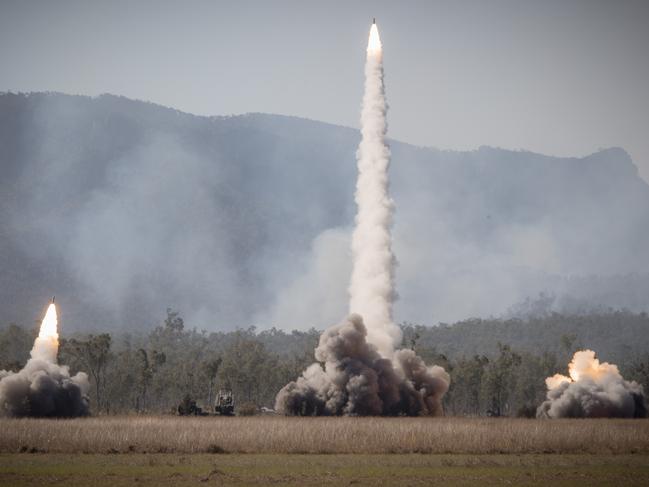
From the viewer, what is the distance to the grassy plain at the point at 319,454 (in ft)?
121

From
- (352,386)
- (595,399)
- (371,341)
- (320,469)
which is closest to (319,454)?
(320,469)

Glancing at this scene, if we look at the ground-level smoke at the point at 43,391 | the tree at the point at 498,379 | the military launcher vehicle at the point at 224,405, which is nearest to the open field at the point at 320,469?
the ground-level smoke at the point at 43,391

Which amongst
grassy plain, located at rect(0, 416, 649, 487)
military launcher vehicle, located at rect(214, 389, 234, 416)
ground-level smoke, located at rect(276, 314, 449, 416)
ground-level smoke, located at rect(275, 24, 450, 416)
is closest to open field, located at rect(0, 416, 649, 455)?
grassy plain, located at rect(0, 416, 649, 487)

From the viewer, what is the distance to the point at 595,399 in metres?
80.8

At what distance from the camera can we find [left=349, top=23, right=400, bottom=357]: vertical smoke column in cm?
8281

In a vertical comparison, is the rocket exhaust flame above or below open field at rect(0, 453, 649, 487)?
above

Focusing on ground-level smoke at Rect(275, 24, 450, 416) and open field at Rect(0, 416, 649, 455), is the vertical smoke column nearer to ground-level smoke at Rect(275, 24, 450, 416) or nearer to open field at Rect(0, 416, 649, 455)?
ground-level smoke at Rect(275, 24, 450, 416)

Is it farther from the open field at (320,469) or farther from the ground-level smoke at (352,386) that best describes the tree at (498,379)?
the open field at (320,469)

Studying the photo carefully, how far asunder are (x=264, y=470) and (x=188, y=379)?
103 m

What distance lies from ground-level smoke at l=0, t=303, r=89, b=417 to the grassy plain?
219 inches

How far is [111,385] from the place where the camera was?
147m

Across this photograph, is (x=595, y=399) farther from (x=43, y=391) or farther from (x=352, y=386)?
(x=43, y=391)

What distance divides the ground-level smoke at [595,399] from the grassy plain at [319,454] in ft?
53.3

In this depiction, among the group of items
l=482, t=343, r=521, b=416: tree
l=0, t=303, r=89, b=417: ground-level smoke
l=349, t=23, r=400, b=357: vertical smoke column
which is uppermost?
l=349, t=23, r=400, b=357: vertical smoke column
